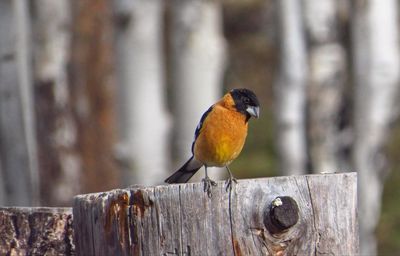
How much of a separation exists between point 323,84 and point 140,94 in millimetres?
2390

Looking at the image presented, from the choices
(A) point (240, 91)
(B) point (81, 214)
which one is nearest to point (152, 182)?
(A) point (240, 91)

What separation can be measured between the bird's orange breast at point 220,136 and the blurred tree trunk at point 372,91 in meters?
6.26

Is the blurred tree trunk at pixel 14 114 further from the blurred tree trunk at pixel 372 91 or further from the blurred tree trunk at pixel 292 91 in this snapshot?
the blurred tree trunk at pixel 372 91

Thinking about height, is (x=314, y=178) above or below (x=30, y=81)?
below

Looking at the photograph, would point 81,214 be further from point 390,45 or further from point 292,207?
point 390,45

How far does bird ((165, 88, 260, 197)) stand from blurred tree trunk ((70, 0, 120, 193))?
559 inches

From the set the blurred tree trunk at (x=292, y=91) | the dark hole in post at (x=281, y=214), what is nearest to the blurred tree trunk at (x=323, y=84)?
the blurred tree trunk at (x=292, y=91)

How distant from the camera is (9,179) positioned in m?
13.7

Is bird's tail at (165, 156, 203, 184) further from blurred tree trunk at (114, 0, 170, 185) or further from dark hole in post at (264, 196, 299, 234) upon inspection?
blurred tree trunk at (114, 0, 170, 185)

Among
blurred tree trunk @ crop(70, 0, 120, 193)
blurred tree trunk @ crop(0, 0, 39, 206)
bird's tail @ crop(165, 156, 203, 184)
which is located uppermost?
blurred tree trunk @ crop(70, 0, 120, 193)

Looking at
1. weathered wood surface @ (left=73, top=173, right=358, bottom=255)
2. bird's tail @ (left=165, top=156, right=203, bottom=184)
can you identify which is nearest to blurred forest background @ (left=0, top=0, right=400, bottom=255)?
bird's tail @ (left=165, top=156, right=203, bottom=184)

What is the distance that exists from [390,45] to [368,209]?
176cm

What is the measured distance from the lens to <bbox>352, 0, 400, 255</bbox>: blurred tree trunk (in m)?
13.9

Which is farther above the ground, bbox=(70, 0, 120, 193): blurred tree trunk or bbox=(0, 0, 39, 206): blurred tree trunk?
bbox=(70, 0, 120, 193): blurred tree trunk
